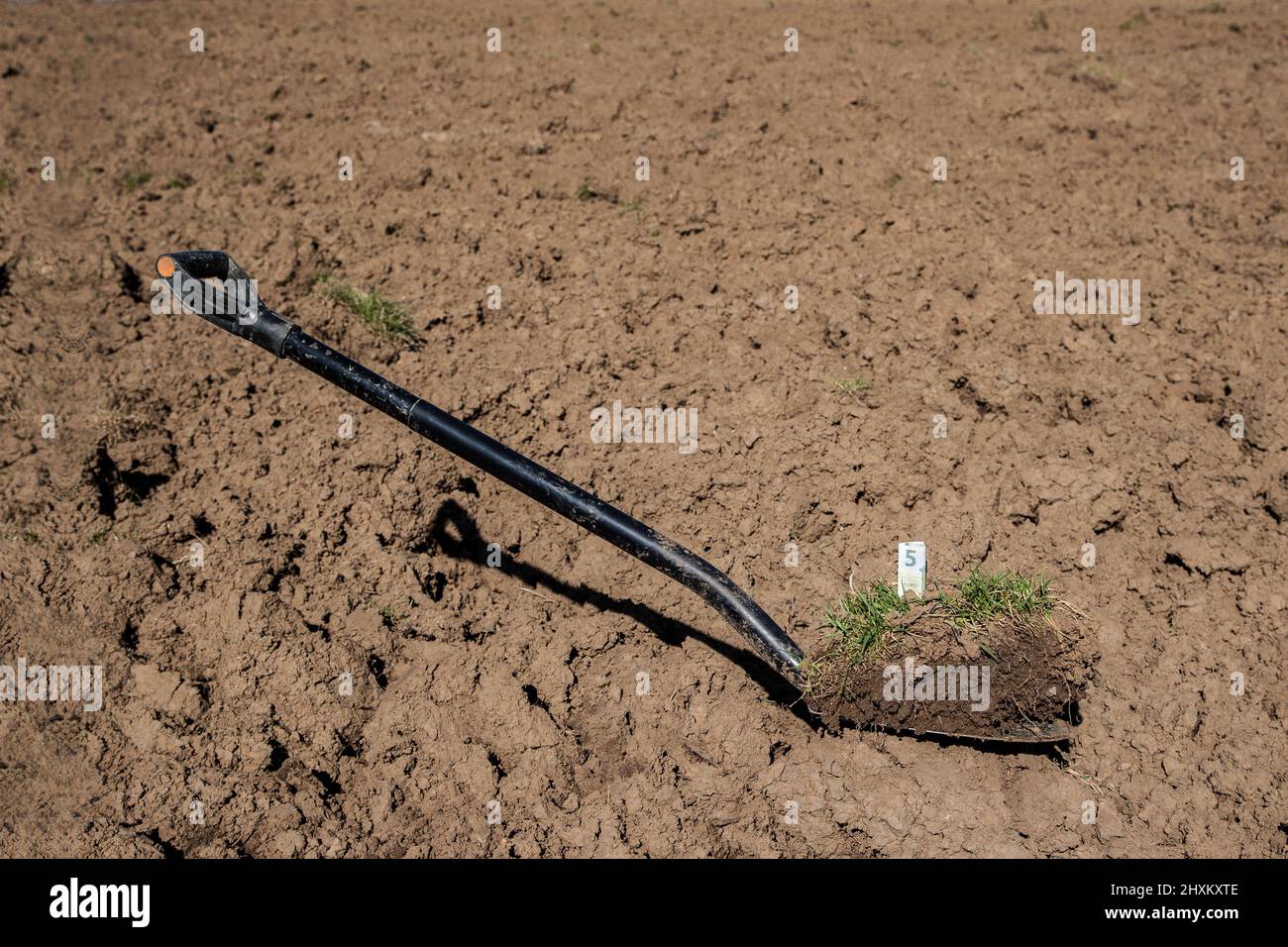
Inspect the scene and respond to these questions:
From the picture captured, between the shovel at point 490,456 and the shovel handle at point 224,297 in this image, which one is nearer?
the shovel handle at point 224,297

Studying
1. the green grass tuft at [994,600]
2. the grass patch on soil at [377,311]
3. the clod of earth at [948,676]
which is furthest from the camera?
the grass patch on soil at [377,311]

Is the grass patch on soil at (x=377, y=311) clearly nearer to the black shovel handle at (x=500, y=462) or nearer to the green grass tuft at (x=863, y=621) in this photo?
the black shovel handle at (x=500, y=462)

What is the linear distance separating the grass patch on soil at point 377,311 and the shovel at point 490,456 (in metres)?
1.36

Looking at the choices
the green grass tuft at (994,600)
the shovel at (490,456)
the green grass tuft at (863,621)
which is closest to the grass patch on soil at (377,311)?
the shovel at (490,456)

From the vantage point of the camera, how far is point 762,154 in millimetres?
5418

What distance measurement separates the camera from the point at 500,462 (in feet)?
9.39

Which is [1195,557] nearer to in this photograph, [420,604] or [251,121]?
[420,604]

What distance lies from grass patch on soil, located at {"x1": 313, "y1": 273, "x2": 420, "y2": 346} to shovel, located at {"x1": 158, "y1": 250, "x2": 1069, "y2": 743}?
4.48ft

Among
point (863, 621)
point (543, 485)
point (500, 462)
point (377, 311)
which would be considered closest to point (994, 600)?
point (863, 621)

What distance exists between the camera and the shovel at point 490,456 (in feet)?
9.36

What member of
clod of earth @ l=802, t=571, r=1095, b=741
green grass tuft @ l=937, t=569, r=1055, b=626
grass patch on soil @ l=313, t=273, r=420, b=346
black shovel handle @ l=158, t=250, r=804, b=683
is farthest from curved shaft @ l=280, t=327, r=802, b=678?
grass patch on soil @ l=313, t=273, r=420, b=346

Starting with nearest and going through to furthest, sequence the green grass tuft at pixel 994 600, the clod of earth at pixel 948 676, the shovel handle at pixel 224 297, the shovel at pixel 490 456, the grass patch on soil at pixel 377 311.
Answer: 1. the shovel handle at pixel 224 297
2. the shovel at pixel 490 456
3. the clod of earth at pixel 948 676
4. the green grass tuft at pixel 994 600
5. the grass patch on soil at pixel 377 311

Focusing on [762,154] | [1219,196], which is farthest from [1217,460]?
[762,154]

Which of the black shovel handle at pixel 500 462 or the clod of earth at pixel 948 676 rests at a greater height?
the black shovel handle at pixel 500 462
